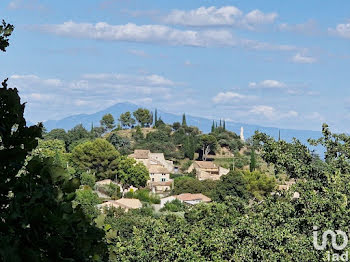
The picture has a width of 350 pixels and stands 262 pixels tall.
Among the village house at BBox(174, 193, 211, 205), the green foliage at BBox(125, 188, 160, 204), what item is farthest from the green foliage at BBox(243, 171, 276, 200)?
the green foliage at BBox(125, 188, 160, 204)

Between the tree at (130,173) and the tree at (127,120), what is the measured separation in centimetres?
4571

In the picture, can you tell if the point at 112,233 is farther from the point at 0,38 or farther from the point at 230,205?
the point at 230,205

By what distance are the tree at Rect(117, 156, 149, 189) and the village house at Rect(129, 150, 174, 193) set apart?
2955mm

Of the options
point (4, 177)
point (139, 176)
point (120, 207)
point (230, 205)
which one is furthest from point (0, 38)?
point (139, 176)

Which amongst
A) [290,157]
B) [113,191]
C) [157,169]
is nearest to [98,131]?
[157,169]

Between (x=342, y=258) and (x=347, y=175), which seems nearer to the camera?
(x=342, y=258)

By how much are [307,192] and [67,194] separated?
11.0 meters

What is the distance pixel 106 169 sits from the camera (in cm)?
7612

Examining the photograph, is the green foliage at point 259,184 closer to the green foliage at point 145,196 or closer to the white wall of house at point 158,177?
the green foliage at point 145,196

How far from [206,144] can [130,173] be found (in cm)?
3227

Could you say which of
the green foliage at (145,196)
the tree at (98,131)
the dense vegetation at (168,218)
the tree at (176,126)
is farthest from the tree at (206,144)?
the dense vegetation at (168,218)

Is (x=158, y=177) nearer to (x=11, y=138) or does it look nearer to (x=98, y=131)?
(x=98, y=131)

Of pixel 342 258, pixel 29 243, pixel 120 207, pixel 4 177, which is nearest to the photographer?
pixel 29 243

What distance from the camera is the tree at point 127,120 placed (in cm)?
12062
